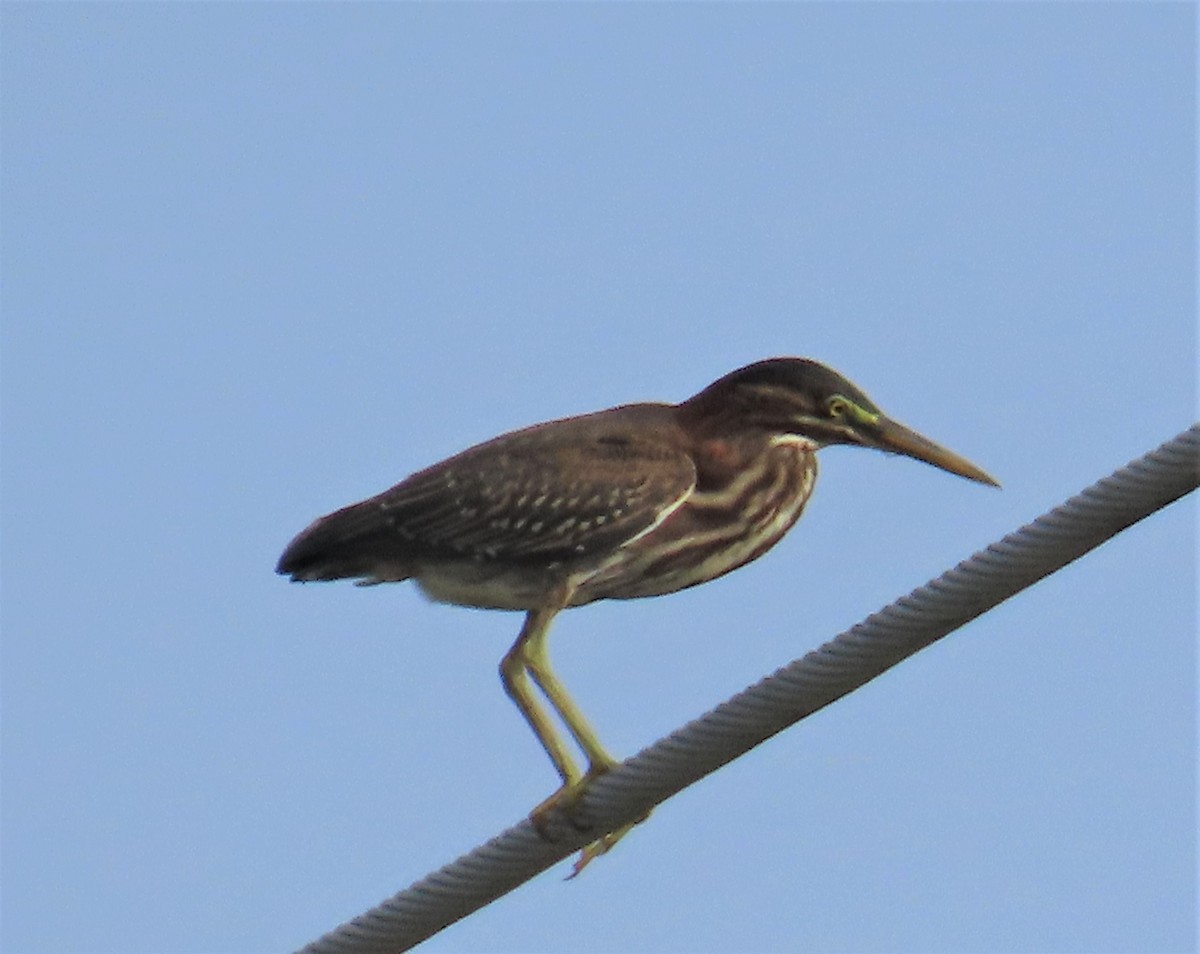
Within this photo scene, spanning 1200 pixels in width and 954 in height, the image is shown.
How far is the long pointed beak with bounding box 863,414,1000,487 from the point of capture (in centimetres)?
Result: 818

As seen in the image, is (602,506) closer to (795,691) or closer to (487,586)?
(487,586)

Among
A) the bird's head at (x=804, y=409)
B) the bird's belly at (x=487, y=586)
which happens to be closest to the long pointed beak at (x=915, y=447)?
the bird's head at (x=804, y=409)

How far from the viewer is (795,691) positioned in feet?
19.7

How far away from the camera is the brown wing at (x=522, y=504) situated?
8.09 meters

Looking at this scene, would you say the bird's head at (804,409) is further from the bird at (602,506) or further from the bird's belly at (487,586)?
the bird's belly at (487,586)

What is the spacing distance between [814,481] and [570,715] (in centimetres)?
123

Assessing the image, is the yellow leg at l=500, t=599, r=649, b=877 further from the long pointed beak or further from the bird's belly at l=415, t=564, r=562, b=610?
the long pointed beak

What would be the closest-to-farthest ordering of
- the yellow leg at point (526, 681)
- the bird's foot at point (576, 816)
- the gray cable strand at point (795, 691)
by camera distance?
the gray cable strand at point (795, 691) → the bird's foot at point (576, 816) → the yellow leg at point (526, 681)

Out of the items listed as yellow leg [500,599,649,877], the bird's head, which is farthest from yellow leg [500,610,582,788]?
the bird's head

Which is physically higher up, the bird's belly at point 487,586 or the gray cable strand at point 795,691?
Result: the bird's belly at point 487,586

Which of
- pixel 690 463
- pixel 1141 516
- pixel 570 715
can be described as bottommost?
pixel 1141 516

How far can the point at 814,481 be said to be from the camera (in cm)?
854

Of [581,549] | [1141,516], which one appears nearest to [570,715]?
[581,549]

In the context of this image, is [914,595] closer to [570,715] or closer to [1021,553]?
[1021,553]
